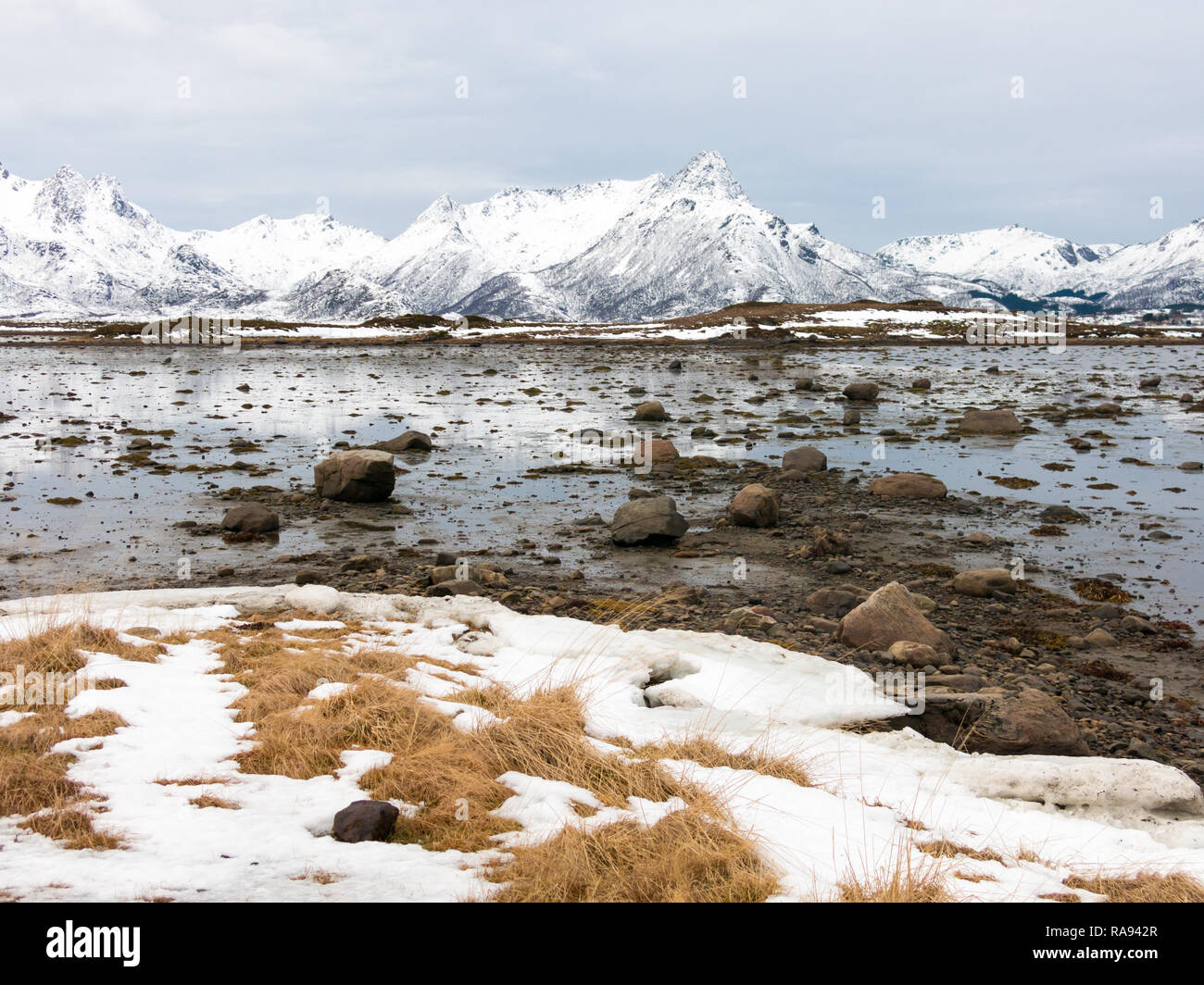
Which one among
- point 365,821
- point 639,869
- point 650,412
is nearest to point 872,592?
point 639,869

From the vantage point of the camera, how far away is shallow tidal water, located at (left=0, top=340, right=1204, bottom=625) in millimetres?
13906

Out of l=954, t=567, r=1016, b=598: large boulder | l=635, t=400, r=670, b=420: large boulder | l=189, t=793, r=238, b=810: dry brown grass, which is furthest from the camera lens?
l=635, t=400, r=670, b=420: large boulder

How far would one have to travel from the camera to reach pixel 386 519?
16141mm

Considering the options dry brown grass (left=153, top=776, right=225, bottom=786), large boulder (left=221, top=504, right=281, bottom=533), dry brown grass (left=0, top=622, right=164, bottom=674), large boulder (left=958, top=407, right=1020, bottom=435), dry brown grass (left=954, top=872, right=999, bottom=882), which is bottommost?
dry brown grass (left=954, top=872, right=999, bottom=882)

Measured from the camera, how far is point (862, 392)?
35.1m

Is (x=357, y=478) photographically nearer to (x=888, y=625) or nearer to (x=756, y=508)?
(x=756, y=508)

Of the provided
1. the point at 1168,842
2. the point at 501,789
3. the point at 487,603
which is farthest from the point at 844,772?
the point at 487,603

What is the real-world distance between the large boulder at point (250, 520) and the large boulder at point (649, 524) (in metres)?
6.26

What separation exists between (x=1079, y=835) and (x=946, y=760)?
1.23 meters

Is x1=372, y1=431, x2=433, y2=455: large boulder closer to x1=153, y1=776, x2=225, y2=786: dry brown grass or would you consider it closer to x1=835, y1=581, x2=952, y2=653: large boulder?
x1=835, y1=581, x2=952, y2=653: large boulder

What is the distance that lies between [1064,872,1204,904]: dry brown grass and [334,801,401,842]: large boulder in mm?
3988

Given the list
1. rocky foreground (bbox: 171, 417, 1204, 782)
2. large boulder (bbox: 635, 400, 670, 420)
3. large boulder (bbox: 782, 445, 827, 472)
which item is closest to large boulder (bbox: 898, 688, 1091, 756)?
rocky foreground (bbox: 171, 417, 1204, 782)

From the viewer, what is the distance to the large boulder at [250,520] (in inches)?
584
